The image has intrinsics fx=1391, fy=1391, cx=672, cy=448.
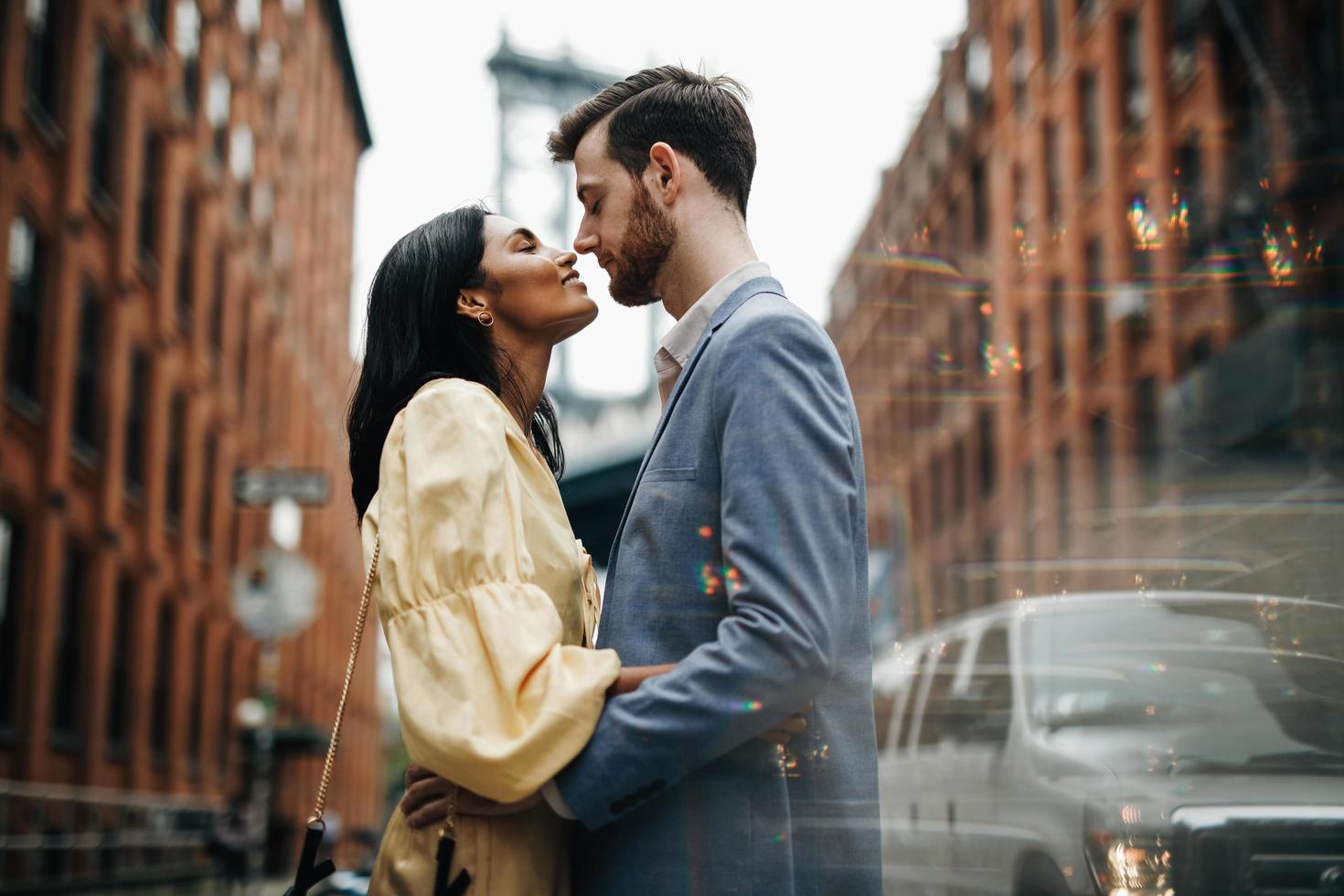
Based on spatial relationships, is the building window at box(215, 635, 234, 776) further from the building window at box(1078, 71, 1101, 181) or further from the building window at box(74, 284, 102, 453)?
the building window at box(1078, 71, 1101, 181)

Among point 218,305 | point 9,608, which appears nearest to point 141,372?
point 218,305

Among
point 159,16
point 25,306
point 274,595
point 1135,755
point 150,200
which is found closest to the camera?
point 1135,755

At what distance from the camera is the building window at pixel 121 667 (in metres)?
21.1

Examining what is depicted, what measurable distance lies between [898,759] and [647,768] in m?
4.44

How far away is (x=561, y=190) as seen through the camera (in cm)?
6950

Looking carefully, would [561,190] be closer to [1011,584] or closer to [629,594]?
[1011,584]

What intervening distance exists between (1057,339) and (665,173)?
26576 mm

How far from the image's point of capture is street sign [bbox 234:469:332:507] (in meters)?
11.8

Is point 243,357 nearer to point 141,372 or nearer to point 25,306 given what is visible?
point 141,372

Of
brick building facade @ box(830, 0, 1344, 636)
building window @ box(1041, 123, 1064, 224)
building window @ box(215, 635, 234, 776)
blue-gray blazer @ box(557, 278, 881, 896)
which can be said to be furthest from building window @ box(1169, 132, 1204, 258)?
building window @ box(215, 635, 234, 776)

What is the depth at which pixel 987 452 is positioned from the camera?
3250 centimetres

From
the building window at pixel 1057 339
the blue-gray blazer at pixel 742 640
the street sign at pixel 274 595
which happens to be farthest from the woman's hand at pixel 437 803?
the building window at pixel 1057 339

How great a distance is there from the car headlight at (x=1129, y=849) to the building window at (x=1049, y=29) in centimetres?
2693

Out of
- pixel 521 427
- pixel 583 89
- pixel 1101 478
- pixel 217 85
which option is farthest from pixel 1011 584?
pixel 583 89
